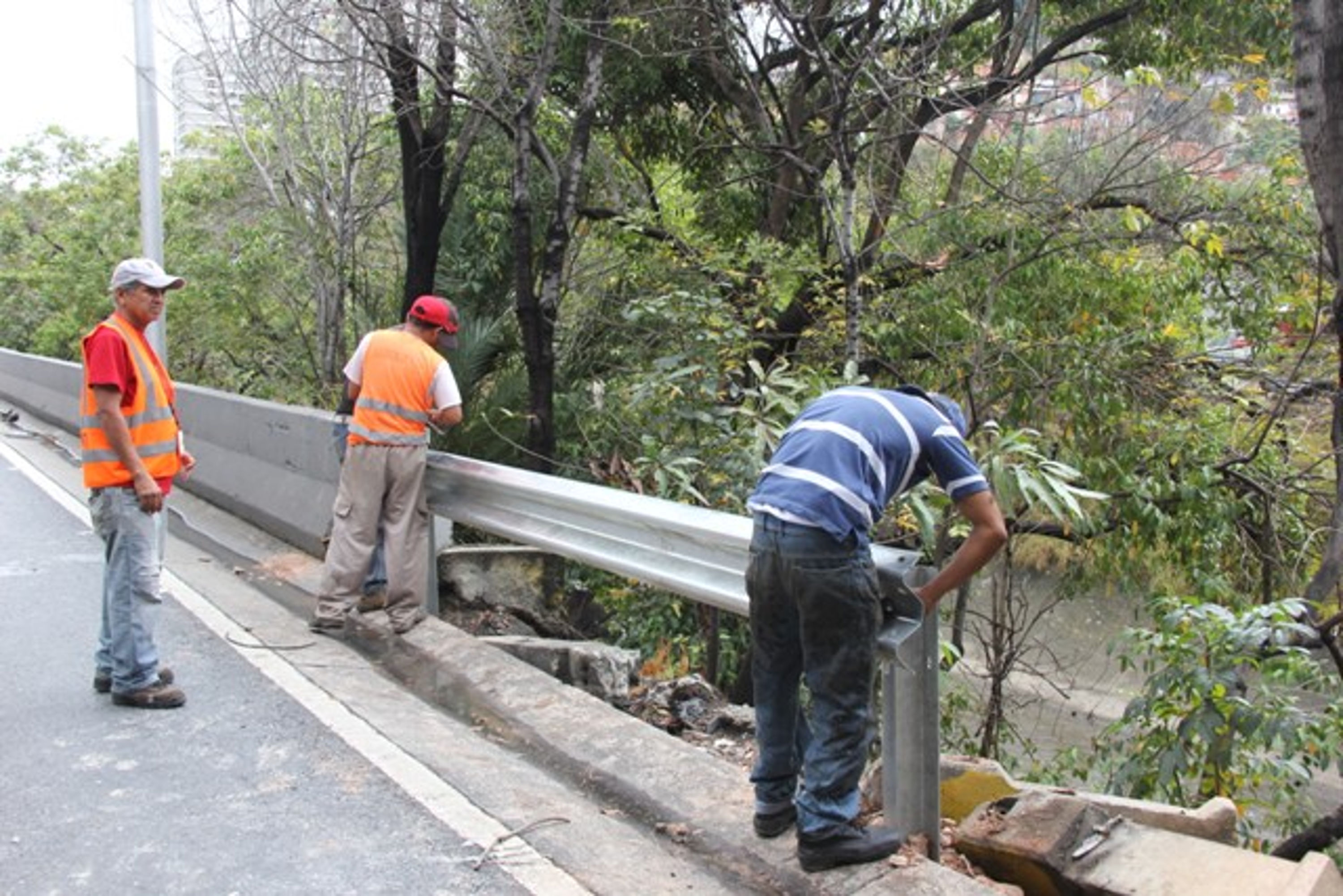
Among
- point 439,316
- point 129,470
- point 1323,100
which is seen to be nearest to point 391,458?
point 439,316

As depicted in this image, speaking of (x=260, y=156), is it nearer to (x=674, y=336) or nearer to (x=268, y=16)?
(x=268, y=16)

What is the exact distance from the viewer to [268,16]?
38.3ft

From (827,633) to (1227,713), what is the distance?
8.35ft

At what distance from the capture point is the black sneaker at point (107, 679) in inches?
215

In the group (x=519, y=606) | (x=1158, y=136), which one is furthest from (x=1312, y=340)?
(x=519, y=606)

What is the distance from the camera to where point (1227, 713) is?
209 inches

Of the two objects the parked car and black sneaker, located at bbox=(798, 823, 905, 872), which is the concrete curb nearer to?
black sneaker, located at bbox=(798, 823, 905, 872)

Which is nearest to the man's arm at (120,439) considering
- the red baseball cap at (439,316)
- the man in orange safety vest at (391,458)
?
the man in orange safety vest at (391,458)

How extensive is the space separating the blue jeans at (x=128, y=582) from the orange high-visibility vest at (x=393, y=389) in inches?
53.6

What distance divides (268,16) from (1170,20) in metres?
8.30

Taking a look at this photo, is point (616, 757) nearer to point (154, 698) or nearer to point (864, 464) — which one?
point (864, 464)

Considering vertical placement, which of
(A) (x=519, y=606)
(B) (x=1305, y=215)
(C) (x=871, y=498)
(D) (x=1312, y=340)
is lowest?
(A) (x=519, y=606)

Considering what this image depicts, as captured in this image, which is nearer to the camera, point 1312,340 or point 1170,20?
point 1312,340

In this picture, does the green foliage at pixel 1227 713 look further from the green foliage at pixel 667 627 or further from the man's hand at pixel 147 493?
the man's hand at pixel 147 493
